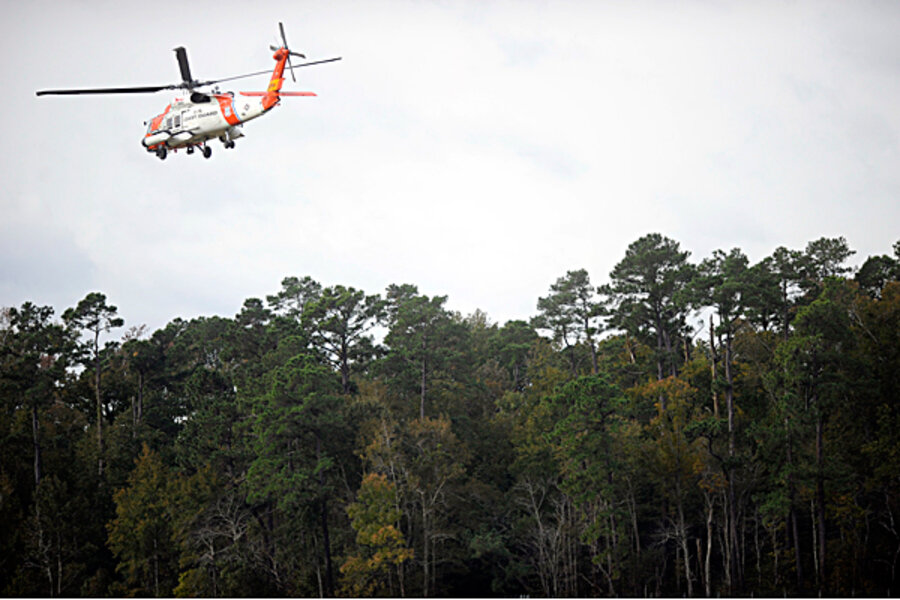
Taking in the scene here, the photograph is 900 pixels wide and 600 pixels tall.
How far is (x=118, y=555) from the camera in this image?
48.4 meters

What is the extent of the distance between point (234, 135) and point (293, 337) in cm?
2330

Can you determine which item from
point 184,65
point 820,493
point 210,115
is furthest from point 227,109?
point 820,493

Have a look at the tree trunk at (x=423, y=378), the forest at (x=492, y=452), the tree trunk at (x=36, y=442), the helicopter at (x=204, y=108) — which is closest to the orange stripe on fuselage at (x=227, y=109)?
the helicopter at (x=204, y=108)

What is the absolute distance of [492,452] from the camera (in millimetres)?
51000

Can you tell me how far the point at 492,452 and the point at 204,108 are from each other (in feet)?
99.6

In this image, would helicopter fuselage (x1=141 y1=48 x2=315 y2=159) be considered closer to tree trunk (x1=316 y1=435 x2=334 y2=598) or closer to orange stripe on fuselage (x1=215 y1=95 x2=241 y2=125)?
orange stripe on fuselage (x1=215 y1=95 x2=241 y2=125)

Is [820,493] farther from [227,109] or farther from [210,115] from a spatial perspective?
[210,115]

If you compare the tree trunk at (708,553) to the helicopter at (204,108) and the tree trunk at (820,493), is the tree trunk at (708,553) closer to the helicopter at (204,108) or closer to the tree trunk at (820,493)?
the tree trunk at (820,493)

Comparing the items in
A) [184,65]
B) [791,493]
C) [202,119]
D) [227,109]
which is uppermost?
[184,65]

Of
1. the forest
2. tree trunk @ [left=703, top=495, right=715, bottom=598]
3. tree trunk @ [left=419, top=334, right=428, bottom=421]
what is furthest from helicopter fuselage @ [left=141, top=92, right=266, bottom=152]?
tree trunk @ [left=703, top=495, right=715, bottom=598]

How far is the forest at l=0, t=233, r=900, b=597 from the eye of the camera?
4038cm

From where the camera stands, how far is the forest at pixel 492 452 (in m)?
40.4

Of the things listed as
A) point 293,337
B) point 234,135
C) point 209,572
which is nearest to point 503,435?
point 293,337

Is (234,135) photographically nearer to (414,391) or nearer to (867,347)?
(414,391)
